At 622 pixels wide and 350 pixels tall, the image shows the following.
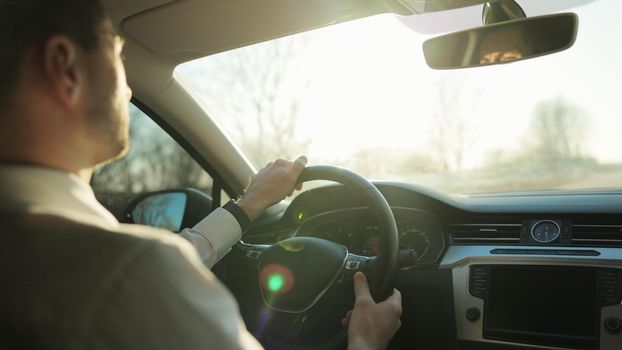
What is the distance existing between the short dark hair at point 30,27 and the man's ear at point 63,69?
0.02 meters

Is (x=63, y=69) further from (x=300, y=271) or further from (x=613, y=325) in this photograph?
(x=613, y=325)

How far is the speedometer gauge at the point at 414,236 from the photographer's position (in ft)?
9.99

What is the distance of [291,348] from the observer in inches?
87.4

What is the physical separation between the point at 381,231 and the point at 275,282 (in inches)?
21.7

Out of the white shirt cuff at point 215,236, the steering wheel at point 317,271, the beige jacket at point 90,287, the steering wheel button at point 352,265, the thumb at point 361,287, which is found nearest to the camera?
the beige jacket at point 90,287

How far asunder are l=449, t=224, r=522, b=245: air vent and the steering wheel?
0.96 meters

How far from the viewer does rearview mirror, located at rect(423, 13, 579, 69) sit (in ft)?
7.38

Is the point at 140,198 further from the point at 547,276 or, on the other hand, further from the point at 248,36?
the point at 547,276

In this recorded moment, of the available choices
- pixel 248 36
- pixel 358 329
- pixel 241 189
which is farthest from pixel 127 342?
pixel 241 189

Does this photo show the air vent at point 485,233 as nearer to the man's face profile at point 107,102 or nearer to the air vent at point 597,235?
the air vent at point 597,235

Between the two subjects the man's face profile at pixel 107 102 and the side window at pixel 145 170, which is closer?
the man's face profile at pixel 107 102

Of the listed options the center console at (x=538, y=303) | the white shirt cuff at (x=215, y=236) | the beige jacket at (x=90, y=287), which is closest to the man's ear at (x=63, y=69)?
the beige jacket at (x=90, y=287)

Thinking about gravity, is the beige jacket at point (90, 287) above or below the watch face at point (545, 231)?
above

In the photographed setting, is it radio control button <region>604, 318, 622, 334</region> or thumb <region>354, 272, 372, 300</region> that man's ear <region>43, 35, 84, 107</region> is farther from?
radio control button <region>604, 318, 622, 334</region>
